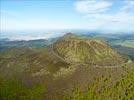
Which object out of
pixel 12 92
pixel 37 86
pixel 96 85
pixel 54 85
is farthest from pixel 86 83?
pixel 12 92

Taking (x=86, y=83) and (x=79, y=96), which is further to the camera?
(x=86, y=83)

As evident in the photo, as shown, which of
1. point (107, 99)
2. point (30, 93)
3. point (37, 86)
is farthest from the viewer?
point (37, 86)

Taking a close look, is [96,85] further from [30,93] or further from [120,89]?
[30,93]

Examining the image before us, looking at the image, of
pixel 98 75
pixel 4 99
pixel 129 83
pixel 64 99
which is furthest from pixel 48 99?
pixel 129 83

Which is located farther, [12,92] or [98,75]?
[98,75]

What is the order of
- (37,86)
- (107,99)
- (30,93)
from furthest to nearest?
1. (37,86)
2. (30,93)
3. (107,99)

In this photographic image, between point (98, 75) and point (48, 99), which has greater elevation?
point (98, 75)

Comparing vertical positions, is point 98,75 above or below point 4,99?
above

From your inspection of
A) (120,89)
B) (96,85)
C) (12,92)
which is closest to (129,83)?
(120,89)

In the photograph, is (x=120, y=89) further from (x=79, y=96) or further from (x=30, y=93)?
(x=30, y=93)
